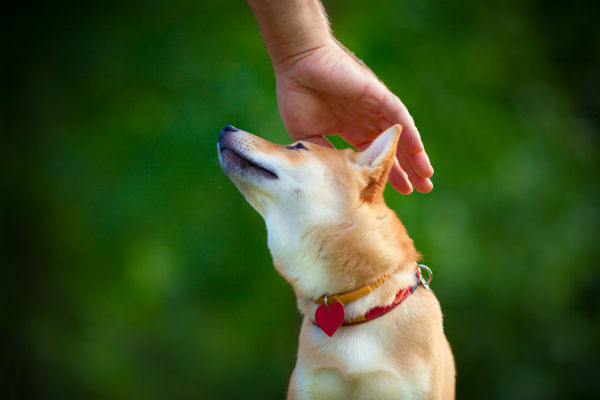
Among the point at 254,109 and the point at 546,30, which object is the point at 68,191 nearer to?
the point at 254,109

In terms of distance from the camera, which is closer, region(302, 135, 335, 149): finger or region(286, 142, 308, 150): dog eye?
region(286, 142, 308, 150): dog eye

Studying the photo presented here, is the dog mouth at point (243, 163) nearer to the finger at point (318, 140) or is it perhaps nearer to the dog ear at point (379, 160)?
the dog ear at point (379, 160)

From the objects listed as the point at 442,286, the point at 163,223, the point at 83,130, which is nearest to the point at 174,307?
the point at 163,223

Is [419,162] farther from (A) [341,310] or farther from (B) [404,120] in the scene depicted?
(A) [341,310]

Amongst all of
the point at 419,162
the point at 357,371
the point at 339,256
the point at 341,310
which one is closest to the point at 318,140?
the point at 419,162

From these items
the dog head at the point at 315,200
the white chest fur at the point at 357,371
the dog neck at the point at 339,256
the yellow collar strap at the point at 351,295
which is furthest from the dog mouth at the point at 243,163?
the white chest fur at the point at 357,371

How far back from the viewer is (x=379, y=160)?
1.86m

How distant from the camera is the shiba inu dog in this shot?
178cm

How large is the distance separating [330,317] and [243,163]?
58 centimetres

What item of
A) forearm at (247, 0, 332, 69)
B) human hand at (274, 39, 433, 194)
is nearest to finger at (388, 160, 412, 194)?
human hand at (274, 39, 433, 194)

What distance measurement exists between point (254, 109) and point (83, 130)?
44.4 inches

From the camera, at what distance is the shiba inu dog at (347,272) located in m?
1.78

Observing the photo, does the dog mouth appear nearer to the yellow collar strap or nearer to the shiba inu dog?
the shiba inu dog

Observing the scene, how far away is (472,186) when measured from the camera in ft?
11.6
